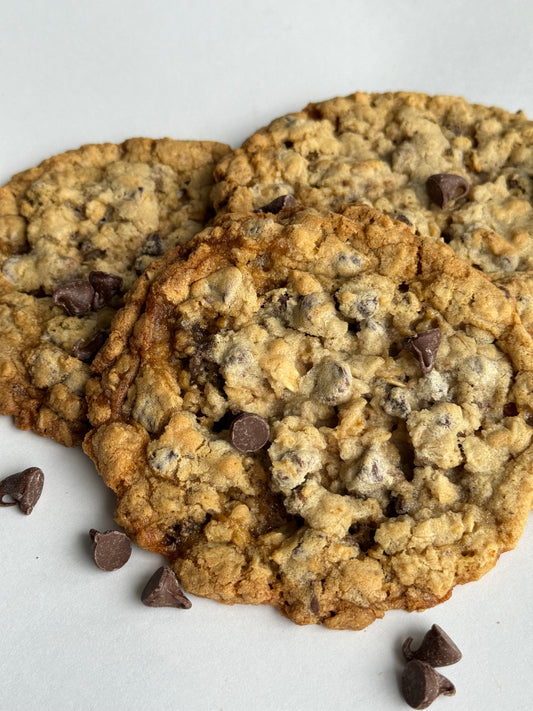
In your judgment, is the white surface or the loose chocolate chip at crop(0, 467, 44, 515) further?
the loose chocolate chip at crop(0, 467, 44, 515)

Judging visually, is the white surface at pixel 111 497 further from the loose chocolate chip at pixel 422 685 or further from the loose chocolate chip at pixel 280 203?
the loose chocolate chip at pixel 280 203

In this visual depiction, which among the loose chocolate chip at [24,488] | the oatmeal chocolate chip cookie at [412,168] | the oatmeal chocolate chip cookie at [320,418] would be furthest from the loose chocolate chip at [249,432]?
the oatmeal chocolate chip cookie at [412,168]

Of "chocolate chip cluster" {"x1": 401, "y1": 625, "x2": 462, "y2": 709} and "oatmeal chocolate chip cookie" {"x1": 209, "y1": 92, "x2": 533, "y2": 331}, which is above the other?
"oatmeal chocolate chip cookie" {"x1": 209, "y1": 92, "x2": 533, "y2": 331}

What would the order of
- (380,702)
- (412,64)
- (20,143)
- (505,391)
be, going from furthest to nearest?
(412,64) < (20,143) < (505,391) < (380,702)

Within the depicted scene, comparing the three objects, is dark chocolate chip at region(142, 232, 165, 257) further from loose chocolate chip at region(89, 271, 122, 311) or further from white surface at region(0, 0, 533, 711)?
white surface at region(0, 0, 533, 711)

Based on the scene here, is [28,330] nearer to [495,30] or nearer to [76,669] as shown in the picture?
[76,669]

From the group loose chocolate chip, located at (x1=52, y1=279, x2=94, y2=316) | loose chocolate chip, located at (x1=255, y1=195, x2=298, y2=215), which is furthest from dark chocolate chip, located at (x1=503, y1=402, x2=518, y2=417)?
loose chocolate chip, located at (x1=52, y1=279, x2=94, y2=316)

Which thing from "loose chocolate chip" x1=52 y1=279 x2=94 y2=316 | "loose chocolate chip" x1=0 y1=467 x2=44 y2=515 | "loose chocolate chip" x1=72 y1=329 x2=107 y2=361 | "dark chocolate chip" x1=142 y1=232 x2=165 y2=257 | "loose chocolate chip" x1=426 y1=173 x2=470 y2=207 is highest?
"loose chocolate chip" x1=426 y1=173 x2=470 y2=207

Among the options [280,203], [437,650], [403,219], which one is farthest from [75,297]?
[437,650]

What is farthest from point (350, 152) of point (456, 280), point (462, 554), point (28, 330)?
point (462, 554)
